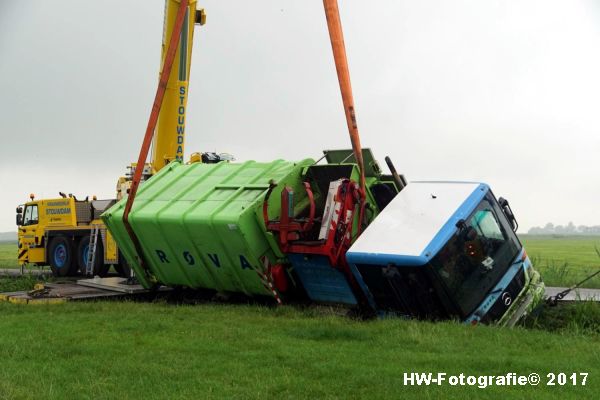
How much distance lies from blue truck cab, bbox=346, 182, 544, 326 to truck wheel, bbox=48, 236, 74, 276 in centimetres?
1409

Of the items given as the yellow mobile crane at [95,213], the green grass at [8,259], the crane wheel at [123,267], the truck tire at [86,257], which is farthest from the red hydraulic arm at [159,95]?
the green grass at [8,259]

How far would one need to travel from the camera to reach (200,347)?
729 cm

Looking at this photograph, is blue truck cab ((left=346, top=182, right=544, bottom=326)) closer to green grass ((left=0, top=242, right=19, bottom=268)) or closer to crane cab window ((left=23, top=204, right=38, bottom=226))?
crane cab window ((left=23, top=204, right=38, bottom=226))

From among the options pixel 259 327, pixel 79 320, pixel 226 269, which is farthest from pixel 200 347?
pixel 226 269

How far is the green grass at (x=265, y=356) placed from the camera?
5.63 metres

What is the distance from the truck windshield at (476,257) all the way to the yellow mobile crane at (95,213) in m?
9.53

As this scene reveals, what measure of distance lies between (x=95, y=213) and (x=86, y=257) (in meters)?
1.39

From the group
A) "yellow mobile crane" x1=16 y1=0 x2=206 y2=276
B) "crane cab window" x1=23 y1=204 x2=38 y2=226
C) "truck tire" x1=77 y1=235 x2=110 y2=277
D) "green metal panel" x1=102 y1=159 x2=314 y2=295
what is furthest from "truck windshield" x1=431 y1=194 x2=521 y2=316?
"crane cab window" x1=23 y1=204 x2=38 y2=226

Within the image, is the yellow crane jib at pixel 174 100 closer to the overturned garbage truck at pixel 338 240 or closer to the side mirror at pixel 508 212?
the overturned garbage truck at pixel 338 240

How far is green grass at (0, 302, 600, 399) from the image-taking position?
5.63m

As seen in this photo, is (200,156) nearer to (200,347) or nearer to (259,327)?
(259,327)

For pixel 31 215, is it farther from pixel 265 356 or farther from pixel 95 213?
pixel 265 356

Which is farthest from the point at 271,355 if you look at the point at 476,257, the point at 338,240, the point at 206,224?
the point at 206,224

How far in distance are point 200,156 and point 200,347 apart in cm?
1016
